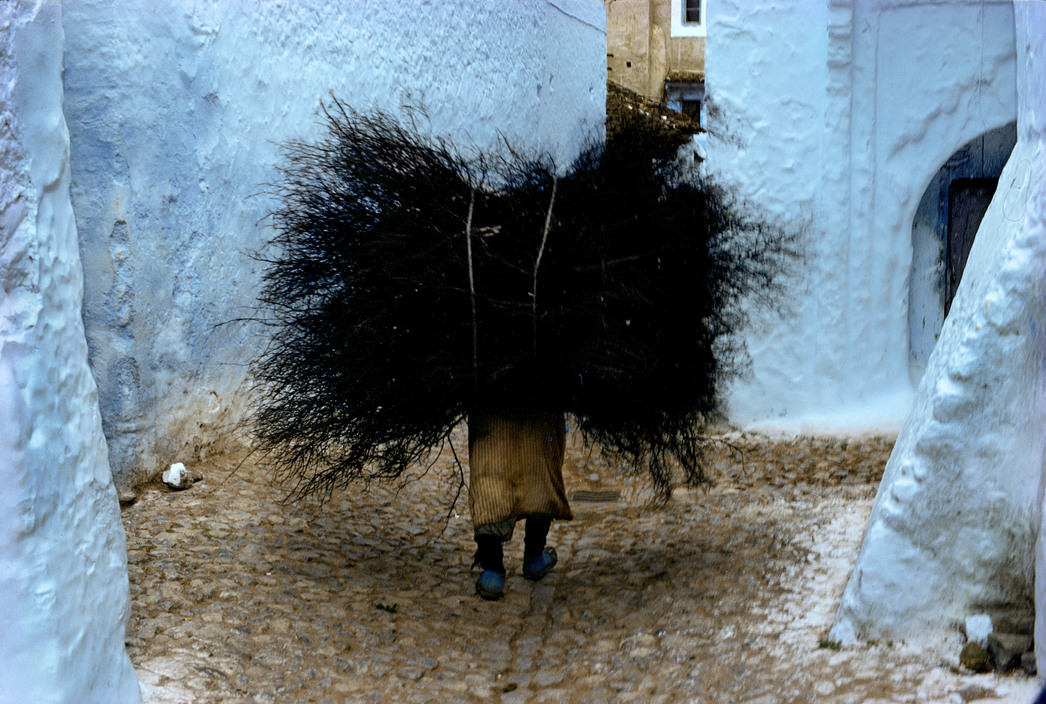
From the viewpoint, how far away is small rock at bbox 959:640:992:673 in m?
3.17

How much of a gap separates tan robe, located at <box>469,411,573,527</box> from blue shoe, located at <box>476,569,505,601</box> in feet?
1.00

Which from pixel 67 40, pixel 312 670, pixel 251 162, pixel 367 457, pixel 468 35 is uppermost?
pixel 468 35

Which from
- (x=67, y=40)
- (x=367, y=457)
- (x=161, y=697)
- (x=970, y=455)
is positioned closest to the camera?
(x=161, y=697)

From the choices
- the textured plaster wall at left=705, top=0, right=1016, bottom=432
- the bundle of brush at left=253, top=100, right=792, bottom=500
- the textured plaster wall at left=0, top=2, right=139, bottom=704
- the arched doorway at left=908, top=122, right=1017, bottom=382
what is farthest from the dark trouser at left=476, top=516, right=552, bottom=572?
the arched doorway at left=908, top=122, right=1017, bottom=382

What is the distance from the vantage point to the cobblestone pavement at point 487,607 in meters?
3.43

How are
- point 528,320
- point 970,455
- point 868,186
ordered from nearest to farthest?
point 970,455, point 528,320, point 868,186

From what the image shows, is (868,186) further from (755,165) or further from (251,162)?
(251,162)

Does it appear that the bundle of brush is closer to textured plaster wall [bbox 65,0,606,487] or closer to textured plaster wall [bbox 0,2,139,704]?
textured plaster wall [bbox 0,2,139,704]

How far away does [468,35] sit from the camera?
834cm

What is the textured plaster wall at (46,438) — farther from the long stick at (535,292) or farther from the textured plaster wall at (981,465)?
the textured plaster wall at (981,465)

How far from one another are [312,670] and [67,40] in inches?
128

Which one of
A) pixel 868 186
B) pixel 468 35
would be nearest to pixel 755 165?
pixel 868 186

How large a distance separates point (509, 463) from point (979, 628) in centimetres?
180

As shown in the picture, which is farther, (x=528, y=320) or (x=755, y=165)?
(x=755, y=165)
